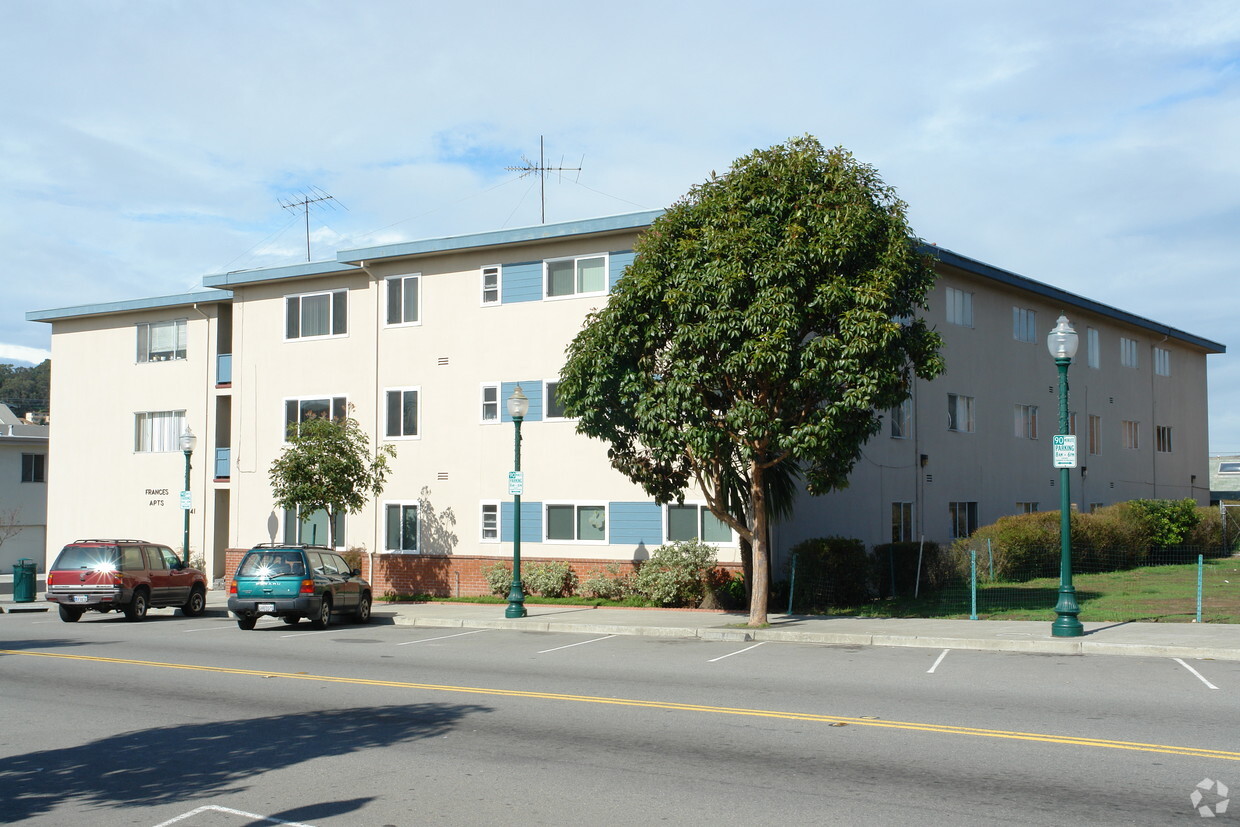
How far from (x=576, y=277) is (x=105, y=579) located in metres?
12.7

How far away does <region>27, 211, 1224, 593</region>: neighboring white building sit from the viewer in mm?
26688

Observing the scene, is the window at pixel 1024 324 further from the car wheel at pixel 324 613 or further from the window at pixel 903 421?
the car wheel at pixel 324 613

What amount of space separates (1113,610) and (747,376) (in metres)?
8.29

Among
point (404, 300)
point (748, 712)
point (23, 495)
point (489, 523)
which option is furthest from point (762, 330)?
point (23, 495)

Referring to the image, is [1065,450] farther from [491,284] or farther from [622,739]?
[491,284]

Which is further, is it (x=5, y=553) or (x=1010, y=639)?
(x=5, y=553)

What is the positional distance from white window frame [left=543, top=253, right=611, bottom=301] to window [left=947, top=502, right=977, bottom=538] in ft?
37.9

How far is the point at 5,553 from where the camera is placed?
48188mm

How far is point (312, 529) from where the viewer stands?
30750mm

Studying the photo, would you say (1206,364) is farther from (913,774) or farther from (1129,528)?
(913,774)

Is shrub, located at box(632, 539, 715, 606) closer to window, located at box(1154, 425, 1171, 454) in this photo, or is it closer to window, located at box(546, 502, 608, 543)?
window, located at box(546, 502, 608, 543)

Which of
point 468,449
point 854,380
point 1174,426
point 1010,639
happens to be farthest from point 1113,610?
point 1174,426

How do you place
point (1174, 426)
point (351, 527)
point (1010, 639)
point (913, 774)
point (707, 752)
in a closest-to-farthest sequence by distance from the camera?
point (913, 774)
point (707, 752)
point (1010, 639)
point (351, 527)
point (1174, 426)

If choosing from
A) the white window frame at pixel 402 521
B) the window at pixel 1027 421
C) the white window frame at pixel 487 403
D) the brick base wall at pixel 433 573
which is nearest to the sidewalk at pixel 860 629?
the brick base wall at pixel 433 573
